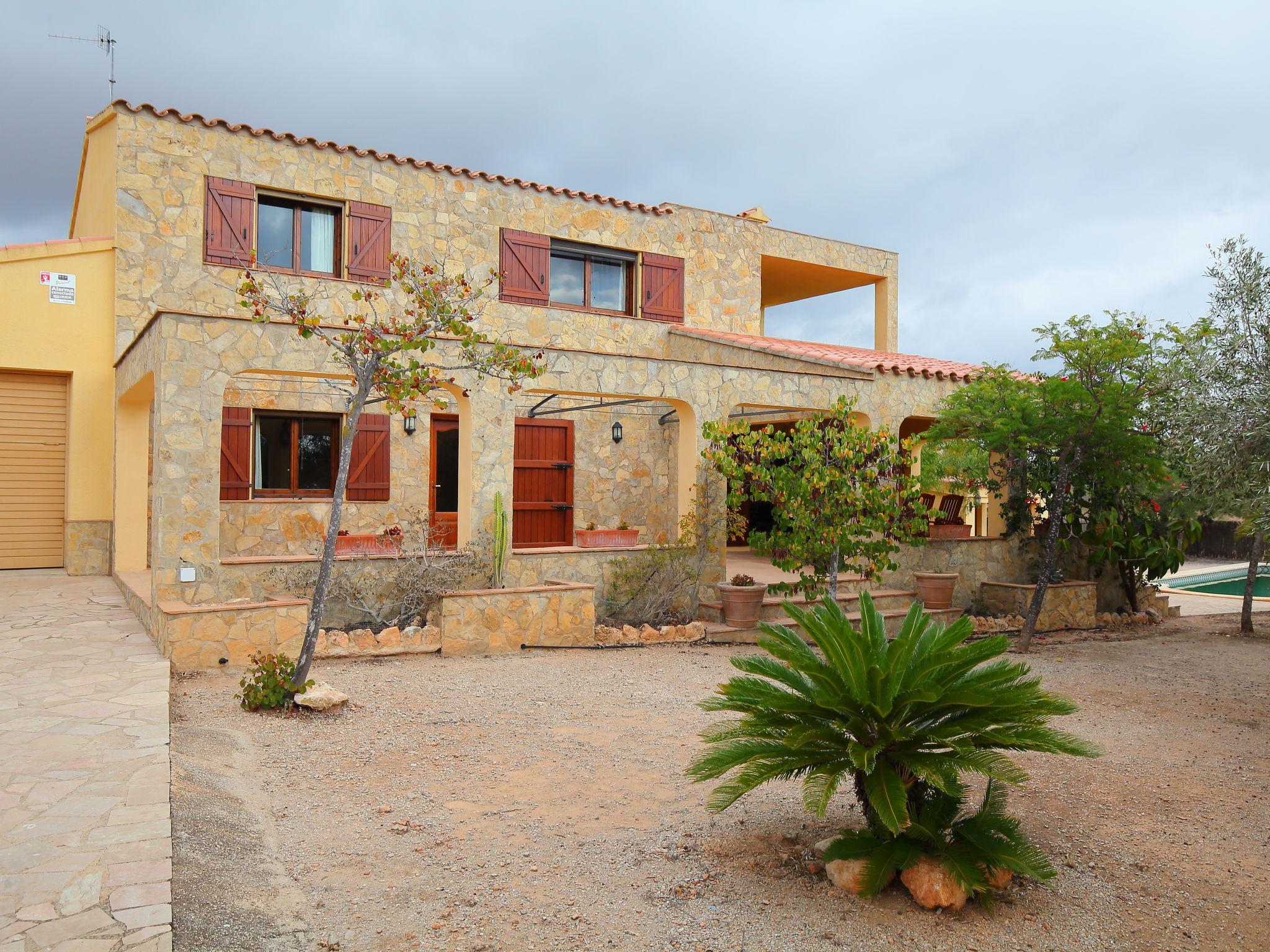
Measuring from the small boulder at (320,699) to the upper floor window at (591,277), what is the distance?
29.3ft

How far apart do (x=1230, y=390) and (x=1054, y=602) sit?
21.3 feet

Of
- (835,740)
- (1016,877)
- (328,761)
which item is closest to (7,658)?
(328,761)

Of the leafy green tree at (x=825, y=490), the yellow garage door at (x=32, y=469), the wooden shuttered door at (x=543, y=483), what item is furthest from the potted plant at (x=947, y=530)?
the yellow garage door at (x=32, y=469)

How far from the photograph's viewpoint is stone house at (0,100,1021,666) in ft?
28.8

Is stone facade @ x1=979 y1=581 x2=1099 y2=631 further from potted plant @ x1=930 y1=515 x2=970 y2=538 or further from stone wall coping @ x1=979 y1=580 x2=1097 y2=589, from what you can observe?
potted plant @ x1=930 y1=515 x2=970 y2=538

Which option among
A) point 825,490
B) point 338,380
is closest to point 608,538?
point 825,490

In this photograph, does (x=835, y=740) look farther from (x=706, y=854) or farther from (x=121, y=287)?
(x=121, y=287)

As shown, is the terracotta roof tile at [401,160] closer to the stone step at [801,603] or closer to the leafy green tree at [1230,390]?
the stone step at [801,603]

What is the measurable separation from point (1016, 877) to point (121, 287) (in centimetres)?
1223

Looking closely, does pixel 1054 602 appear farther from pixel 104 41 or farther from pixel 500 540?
pixel 104 41

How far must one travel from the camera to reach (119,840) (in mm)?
4027

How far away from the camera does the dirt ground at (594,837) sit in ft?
12.1

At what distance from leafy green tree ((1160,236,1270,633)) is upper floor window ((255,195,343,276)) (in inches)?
420

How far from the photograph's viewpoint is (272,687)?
22.3ft
